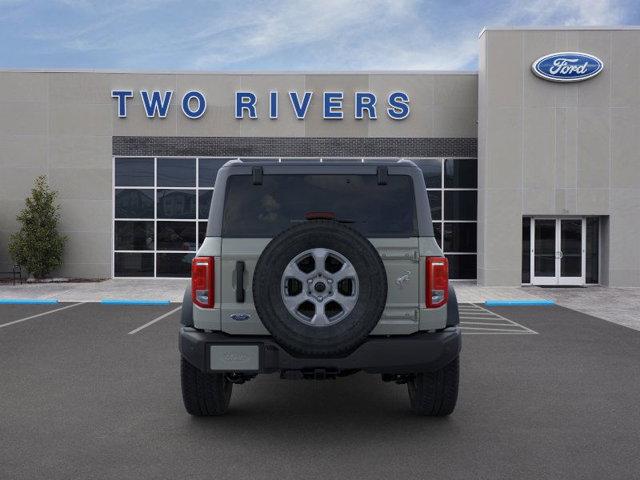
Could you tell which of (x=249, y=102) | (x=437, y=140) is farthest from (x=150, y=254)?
(x=437, y=140)

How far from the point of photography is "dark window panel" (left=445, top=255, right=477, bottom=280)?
805 inches

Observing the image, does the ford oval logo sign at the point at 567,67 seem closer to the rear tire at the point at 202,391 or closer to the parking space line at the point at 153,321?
the parking space line at the point at 153,321

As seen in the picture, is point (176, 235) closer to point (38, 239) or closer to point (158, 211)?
point (158, 211)

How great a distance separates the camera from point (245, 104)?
20.2m

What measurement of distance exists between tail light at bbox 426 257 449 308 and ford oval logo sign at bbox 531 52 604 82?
52.6 feet

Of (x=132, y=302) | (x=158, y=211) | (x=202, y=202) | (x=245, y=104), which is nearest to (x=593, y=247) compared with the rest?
(x=245, y=104)

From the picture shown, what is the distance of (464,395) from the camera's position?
19.6 feet

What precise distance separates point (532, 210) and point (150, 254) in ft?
40.8

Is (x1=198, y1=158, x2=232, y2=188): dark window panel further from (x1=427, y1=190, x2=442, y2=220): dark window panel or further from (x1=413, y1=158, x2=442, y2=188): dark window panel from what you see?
(x1=427, y1=190, x2=442, y2=220): dark window panel

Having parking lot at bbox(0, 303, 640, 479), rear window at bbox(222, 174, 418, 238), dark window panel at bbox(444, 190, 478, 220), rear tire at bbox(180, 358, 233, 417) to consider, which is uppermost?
dark window panel at bbox(444, 190, 478, 220)

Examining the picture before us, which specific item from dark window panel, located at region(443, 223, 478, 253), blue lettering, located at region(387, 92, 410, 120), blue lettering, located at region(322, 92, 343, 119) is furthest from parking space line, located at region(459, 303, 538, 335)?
blue lettering, located at region(322, 92, 343, 119)

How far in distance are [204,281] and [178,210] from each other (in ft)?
54.4

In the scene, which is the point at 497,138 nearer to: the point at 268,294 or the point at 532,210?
the point at 532,210

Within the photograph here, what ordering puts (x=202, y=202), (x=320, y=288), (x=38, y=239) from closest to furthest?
(x=320, y=288)
(x=38, y=239)
(x=202, y=202)
